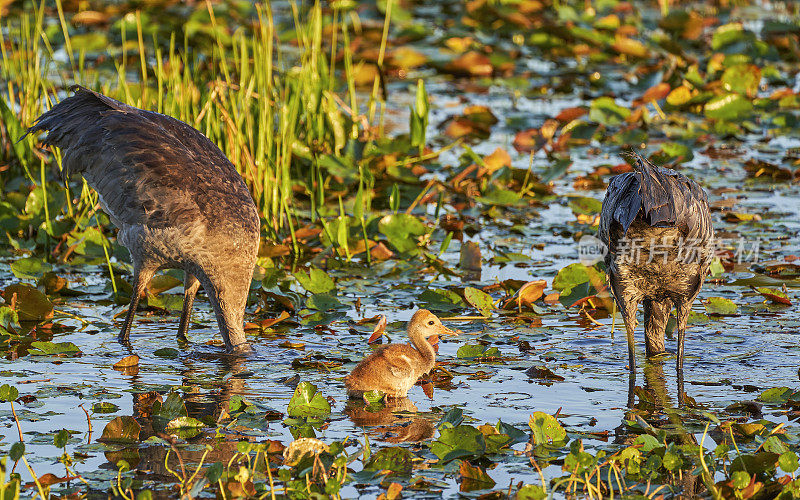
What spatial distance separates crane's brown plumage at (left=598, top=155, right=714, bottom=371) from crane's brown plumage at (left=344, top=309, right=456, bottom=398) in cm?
111

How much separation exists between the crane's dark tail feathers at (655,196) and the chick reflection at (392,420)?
1.49 meters

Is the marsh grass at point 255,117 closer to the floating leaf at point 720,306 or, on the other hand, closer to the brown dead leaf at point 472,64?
the floating leaf at point 720,306

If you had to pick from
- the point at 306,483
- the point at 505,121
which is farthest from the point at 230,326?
the point at 505,121

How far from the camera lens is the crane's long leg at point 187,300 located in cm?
652

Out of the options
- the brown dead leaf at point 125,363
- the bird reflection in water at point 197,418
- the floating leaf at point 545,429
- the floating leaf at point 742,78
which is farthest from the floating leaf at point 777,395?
the floating leaf at point 742,78

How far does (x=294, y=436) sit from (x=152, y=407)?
83 cm

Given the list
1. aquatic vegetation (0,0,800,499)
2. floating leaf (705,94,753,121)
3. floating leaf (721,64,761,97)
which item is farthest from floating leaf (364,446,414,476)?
floating leaf (721,64,761,97)

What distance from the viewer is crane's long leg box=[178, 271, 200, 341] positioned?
6.52 m

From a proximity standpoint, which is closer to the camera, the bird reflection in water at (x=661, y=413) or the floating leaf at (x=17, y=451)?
the floating leaf at (x=17, y=451)

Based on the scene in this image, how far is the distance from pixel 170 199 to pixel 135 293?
625 millimetres

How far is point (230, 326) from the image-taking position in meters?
6.19

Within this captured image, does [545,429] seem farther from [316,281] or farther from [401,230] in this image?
[401,230]

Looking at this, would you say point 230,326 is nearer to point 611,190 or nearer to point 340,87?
point 611,190

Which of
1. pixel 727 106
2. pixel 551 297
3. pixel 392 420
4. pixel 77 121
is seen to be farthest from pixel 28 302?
pixel 727 106
